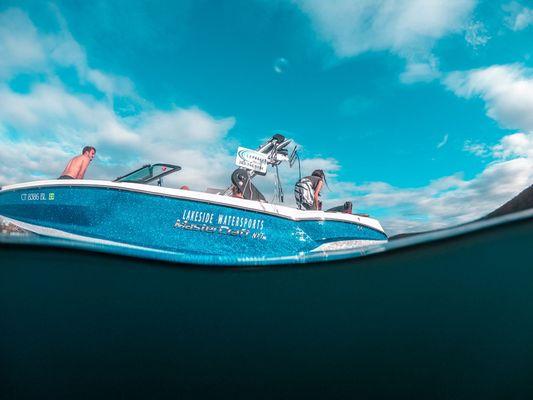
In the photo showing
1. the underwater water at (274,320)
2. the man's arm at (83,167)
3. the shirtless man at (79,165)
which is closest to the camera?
the underwater water at (274,320)

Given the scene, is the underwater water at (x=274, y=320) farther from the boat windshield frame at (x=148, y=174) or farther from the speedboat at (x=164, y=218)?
the boat windshield frame at (x=148, y=174)

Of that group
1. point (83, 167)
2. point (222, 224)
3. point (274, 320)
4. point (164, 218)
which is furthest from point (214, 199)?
point (83, 167)

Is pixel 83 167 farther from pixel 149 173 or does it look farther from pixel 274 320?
pixel 274 320

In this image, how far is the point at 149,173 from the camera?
6.09 metres

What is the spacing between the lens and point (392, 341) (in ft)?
15.0

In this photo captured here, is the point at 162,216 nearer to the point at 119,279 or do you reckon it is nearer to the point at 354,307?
the point at 119,279

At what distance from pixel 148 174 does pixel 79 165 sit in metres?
1.28

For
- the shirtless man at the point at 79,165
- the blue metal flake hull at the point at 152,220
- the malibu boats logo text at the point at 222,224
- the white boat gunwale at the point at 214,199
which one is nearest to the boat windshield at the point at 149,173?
the white boat gunwale at the point at 214,199

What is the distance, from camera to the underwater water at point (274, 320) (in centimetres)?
389

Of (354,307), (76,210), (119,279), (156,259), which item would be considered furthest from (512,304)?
(76,210)

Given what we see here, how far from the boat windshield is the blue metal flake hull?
637 millimetres

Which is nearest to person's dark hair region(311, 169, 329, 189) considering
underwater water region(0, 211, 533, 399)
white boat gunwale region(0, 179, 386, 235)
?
white boat gunwale region(0, 179, 386, 235)

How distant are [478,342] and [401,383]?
1.31 metres

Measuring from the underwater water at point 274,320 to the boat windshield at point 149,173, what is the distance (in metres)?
2.26
